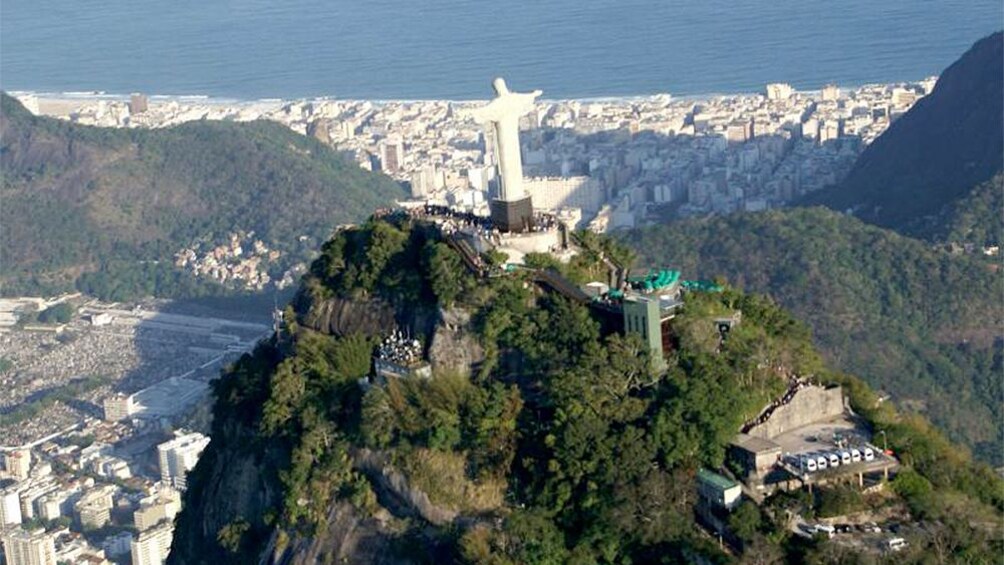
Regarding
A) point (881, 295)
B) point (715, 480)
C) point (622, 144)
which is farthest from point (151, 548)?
point (622, 144)

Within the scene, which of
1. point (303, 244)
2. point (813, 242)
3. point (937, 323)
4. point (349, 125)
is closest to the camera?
point (937, 323)

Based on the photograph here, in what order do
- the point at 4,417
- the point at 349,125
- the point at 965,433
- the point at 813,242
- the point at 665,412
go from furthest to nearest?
the point at 349,125, the point at 4,417, the point at 813,242, the point at 965,433, the point at 665,412

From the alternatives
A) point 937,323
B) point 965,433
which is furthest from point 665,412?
point 937,323

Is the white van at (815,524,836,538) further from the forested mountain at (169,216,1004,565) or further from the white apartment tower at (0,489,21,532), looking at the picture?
the white apartment tower at (0,489,21,532)

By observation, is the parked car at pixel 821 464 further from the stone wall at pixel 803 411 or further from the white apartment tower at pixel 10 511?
the white apartment tower at pixel 10 511

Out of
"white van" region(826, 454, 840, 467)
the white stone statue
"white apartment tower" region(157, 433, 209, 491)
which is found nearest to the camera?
"white van" region(826, 454, 840, 467)

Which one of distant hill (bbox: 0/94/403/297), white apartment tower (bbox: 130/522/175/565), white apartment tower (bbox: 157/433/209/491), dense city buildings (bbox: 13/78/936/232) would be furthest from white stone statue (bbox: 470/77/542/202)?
distant hill (bbox: 0/94/403/297)

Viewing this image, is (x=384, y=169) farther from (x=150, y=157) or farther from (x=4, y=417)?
(x=4, y=417)
